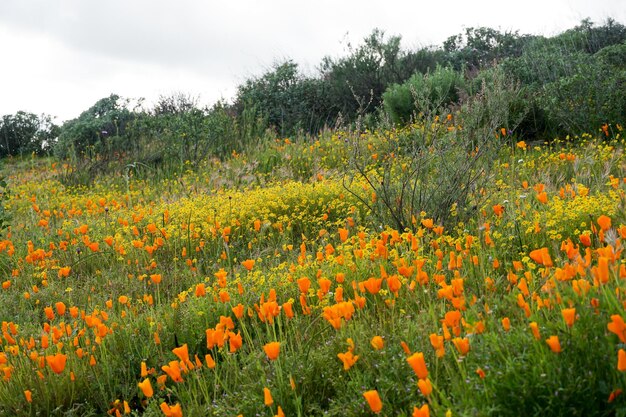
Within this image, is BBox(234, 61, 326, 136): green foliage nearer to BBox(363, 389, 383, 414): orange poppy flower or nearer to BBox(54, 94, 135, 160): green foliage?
BBox(54, 94, 135, 160): green foliage

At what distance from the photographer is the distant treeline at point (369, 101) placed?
8.98 m

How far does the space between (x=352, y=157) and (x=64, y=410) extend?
8.55ft

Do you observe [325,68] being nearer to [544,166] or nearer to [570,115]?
[570,115]

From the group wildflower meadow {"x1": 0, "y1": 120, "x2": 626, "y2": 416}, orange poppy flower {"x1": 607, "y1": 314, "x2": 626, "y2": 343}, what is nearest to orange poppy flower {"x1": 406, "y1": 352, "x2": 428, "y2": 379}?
wildflower meadow {"x1": 0, "y1": 120, "x2": 626, "y2": 416}

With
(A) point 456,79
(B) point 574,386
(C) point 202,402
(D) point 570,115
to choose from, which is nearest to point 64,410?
(C) point 202,402

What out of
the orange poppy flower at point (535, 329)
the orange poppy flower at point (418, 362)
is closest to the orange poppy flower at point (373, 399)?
the orange poppy flower at point (418, 362)

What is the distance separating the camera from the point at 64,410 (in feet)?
9.92

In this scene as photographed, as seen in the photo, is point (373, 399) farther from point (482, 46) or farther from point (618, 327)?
point (482, 46)

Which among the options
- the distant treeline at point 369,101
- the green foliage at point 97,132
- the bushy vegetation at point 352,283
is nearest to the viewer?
the bushy vegetation at point 352,283

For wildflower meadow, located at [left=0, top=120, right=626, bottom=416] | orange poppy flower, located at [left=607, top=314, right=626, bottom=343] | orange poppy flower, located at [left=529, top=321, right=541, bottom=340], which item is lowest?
wildflower meadow, located at [left=0, top=120, right=626, bottom=416]

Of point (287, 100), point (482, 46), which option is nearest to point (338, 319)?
point (287, 100)

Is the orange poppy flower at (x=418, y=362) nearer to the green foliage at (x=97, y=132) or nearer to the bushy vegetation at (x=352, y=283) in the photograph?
the bushy vegetation at (x=352, y=283)

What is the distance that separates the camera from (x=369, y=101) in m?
10.1

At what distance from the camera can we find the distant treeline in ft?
29.5
